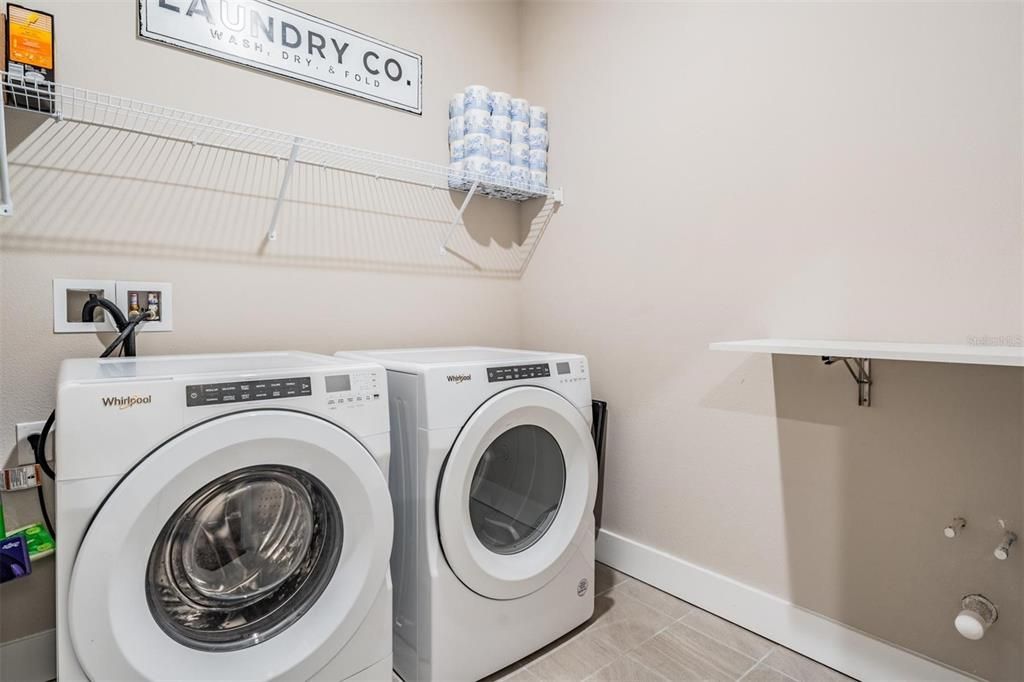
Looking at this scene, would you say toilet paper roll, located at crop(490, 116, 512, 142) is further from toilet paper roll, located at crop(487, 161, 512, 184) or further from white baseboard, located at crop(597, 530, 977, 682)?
white baseboard, located at crop(597, 530, 977, 682)

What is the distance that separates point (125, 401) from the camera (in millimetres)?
955

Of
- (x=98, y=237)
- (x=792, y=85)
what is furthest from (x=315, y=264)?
(x=792, y=85)

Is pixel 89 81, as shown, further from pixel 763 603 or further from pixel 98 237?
pixel 763 603

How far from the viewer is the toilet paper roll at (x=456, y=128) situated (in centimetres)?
213

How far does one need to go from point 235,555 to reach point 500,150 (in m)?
1.69

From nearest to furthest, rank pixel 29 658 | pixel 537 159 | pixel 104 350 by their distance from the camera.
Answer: pixel 29 658
pixel 104 350
pixel 537 159

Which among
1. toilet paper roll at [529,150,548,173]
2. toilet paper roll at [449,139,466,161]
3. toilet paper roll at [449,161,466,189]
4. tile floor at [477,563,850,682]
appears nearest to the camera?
tile floor at [477,563,850,682]

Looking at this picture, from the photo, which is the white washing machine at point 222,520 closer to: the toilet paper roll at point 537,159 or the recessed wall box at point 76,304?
the recessed wall box at point 76,304

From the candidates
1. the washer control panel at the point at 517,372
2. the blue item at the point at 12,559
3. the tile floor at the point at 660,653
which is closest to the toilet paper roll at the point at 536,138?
the washer control panel at the point at 517,372

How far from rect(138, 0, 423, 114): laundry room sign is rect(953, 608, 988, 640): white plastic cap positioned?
7.49 feet

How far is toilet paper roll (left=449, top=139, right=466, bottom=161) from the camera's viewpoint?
2.12 m

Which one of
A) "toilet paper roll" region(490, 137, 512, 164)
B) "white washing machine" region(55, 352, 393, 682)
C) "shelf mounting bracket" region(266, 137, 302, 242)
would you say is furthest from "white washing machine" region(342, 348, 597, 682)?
"toilet paper roll" region(490, 137, 512, 164)

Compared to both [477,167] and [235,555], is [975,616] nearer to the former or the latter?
[235,555]

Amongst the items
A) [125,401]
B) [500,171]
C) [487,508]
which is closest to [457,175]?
[500,171]
